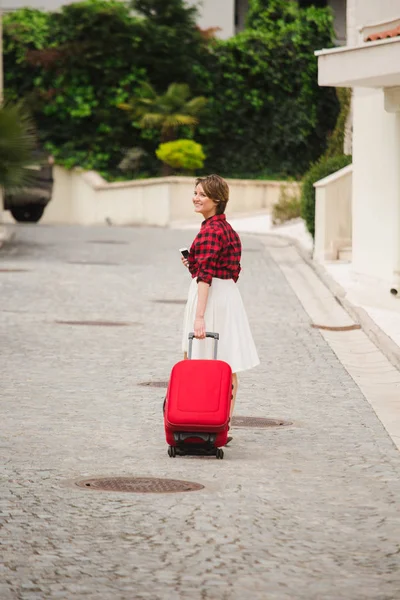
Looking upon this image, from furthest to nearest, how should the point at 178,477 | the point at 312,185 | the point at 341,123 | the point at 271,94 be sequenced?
the point at 271,94 → the point at 341,123 → the point at 312,185 → the point at 178,477

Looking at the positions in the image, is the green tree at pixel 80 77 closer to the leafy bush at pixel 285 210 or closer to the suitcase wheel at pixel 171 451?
the leafy bush at pixel 285 210

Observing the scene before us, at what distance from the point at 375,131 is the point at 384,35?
2.04 m

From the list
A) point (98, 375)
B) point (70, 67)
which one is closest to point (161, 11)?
point (70, 67)

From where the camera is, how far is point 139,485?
734cm

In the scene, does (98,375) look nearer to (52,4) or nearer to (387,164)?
(387,164)

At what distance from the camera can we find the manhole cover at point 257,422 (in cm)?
938

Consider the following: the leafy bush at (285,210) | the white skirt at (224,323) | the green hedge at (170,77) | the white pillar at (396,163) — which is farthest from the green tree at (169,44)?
the white skirt at (224,323)

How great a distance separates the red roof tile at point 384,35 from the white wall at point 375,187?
0.98 m

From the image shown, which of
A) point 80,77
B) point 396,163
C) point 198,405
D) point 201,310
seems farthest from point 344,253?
point 80,77

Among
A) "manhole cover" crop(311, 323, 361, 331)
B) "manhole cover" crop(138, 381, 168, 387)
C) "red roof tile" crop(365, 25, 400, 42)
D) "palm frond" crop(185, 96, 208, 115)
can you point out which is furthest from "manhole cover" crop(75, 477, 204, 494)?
"palm frond" crop(185, 96, 208, 115)

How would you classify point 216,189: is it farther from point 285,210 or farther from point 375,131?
point 285,210

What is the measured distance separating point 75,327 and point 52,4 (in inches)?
1480

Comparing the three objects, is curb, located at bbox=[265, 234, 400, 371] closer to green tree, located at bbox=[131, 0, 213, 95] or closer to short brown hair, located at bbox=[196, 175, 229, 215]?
short brown hair, located at bbox=[196, 175, 229, 215]

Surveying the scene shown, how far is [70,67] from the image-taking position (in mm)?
45438
